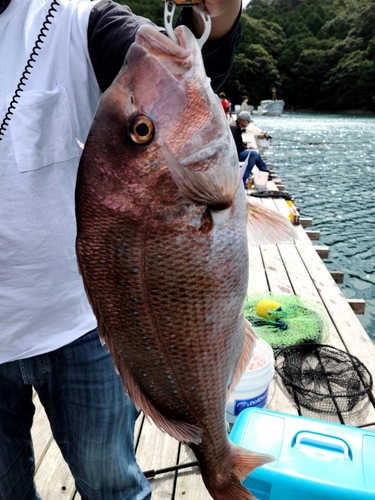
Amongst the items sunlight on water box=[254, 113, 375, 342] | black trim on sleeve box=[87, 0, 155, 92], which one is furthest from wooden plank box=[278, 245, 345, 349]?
black trim on sleeve box=[87, 0, 155, 92]

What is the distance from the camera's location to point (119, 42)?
125cm

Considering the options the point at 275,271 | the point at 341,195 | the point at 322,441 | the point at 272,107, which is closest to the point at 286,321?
the point at 275,271

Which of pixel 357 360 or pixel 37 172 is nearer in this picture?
pixel 37 172

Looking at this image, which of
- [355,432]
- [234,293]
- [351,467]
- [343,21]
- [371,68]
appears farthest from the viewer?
[343,21]

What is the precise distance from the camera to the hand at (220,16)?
3.53 feet

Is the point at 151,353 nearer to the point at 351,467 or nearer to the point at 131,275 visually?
the point at 131,275

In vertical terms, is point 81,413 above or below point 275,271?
below

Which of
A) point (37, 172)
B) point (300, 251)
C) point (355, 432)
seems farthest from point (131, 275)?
point (300, 251)

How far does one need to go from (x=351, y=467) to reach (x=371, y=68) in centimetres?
7626

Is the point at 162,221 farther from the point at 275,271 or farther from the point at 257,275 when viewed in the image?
the point at 275,271

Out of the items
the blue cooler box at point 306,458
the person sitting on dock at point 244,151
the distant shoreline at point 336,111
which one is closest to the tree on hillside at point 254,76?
the distant shoreline at point 336,111

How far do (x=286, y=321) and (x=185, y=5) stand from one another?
142 inches

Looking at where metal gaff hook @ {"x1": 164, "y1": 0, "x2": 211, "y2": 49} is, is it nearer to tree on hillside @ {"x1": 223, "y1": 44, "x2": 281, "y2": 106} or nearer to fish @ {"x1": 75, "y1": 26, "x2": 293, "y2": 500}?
fish @ {"x1": 75, "y1": 26, "x2": 293, "y2": 500}

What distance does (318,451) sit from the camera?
6.68 ft
